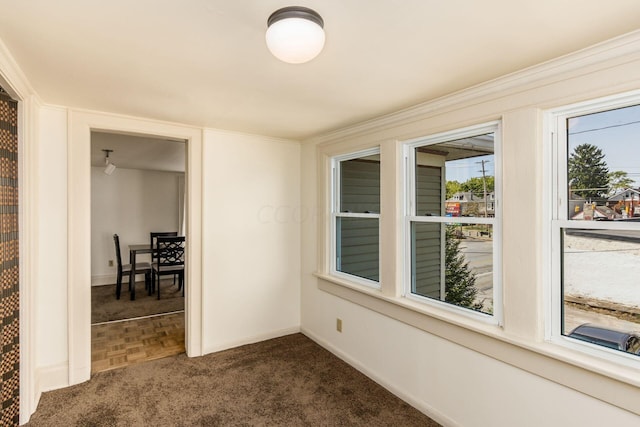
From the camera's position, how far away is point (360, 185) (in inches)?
127

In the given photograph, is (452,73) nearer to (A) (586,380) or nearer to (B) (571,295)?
(B) (571,295)

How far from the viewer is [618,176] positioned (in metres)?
1.61

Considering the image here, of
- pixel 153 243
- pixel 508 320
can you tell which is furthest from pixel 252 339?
pixel 153 243

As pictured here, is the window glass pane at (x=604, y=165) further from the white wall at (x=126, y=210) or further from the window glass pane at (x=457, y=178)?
the white wall at (x=126, y=210)

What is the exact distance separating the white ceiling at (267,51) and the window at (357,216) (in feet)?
2.64

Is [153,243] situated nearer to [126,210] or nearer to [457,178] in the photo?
[126,210]

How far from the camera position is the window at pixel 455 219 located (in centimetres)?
213

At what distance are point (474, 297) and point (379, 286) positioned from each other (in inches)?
33.5

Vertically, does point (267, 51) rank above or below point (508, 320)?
above

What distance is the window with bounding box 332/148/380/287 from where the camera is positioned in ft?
9.84

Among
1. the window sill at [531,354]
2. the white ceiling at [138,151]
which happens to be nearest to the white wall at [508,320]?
the window sill at [531,354]

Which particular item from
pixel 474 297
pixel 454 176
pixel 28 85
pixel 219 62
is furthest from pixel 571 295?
pixel 28 85

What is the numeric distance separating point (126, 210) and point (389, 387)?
229 inches

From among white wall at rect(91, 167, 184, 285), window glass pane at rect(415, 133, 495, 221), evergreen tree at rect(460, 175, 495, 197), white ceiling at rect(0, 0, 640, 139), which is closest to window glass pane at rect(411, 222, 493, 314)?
window glass pane at rect(415, 133, 495, 221)
